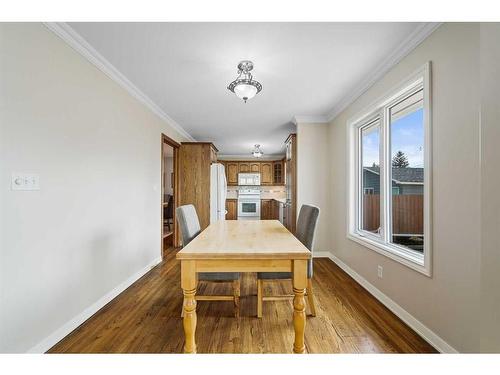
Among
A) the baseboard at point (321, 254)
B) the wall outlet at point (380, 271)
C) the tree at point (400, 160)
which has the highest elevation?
the tree at point (400, 160)

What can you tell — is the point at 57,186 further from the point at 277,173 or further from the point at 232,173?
the point at 277,173

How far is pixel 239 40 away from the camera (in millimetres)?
1833

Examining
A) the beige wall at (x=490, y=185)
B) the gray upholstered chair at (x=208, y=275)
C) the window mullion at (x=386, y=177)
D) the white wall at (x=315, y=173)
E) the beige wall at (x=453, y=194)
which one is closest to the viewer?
the beige wall at (x=490, y=185)

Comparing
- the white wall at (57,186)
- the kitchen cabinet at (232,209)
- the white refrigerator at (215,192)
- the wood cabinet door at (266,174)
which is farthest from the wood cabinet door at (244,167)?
the white wall at (57,186)

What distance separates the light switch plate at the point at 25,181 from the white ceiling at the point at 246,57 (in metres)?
1.12

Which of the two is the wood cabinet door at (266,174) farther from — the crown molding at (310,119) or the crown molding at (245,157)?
the crown molding at (310,119)

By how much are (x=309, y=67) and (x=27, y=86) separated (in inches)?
85.7

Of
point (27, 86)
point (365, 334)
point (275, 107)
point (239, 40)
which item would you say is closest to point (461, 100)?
point (239, 40)

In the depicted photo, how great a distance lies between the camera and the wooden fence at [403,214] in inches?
76.7

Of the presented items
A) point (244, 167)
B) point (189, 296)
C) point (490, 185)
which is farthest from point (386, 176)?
point (244, 167)

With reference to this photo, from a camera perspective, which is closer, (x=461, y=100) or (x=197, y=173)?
(x=461, y=100)

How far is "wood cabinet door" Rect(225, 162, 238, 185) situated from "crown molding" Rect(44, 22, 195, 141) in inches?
165

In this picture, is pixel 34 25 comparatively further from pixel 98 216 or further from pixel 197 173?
pixel 197 173

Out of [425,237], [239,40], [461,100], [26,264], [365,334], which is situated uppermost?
[239,40]
